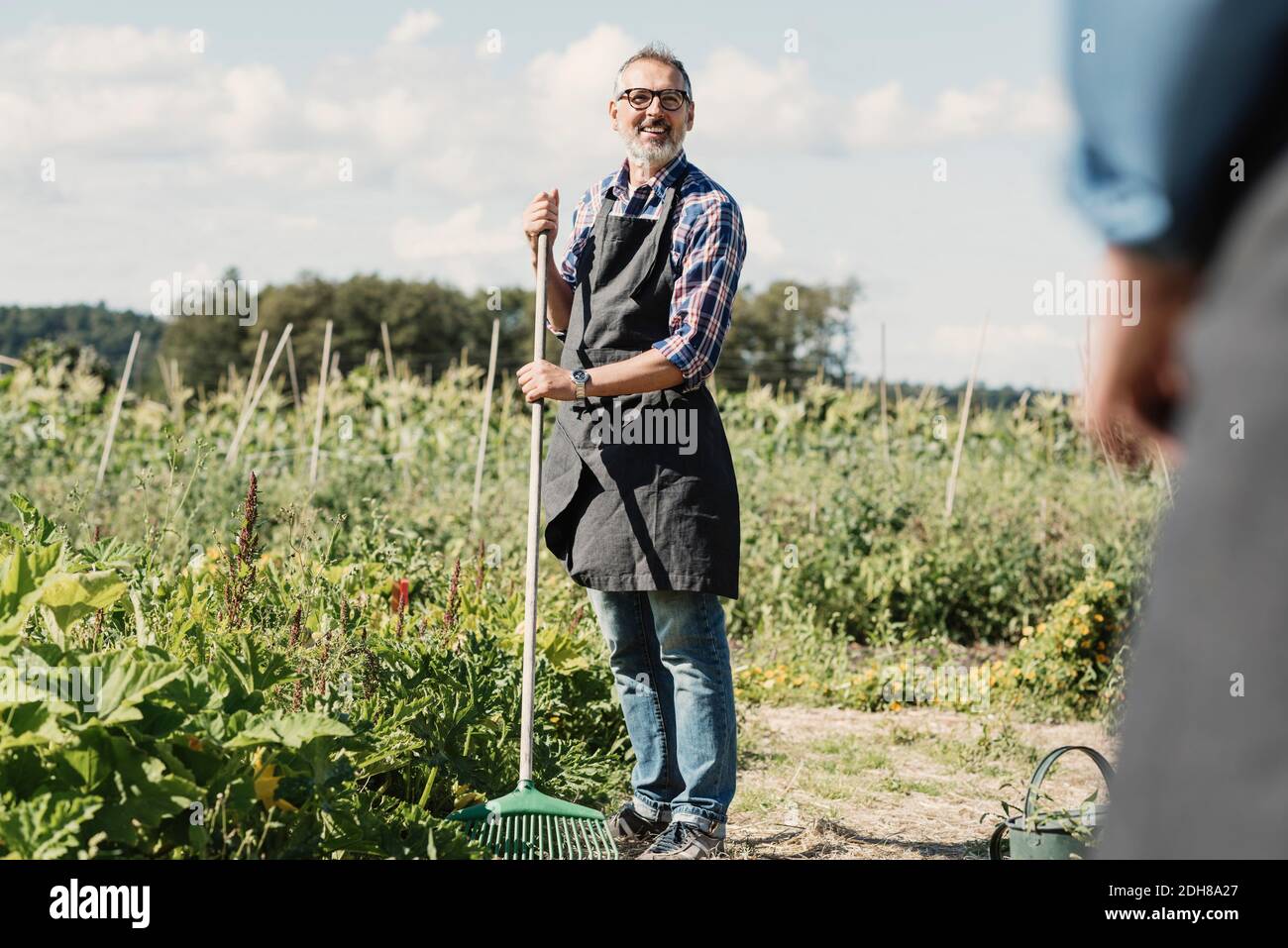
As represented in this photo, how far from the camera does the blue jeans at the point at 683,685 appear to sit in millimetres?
3395

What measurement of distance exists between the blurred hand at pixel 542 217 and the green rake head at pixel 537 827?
1525mm

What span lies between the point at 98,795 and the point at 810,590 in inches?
201

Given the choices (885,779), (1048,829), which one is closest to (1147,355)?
(1048,829)

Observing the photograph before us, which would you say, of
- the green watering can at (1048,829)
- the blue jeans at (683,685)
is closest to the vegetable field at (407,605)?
the blue jeans at (683,685)

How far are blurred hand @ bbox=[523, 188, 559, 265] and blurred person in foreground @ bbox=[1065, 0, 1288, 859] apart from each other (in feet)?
10.1

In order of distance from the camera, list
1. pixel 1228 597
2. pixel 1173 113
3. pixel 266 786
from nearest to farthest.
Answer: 1. pixel 1228 597
2. pixel 1173 113
3. pixel 266 786

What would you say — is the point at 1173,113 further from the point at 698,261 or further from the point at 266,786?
the point at 698,261

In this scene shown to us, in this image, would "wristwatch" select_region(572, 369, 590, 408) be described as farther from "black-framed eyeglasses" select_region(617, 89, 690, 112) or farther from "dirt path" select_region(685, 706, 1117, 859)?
"dirt path" select_region(685, 706, 1117, 859)

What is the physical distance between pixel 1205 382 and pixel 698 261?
3.00m

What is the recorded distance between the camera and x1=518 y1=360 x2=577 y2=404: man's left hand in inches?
131

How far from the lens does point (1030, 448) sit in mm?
10797

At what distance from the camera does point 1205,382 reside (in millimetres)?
454

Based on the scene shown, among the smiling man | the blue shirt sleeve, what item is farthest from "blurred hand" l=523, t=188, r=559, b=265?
the blue shirt sleeve
